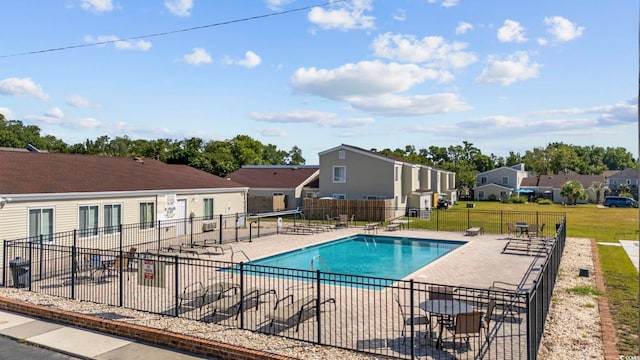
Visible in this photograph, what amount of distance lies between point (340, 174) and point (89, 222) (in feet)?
82.2

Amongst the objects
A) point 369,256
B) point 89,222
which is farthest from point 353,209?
point 89,222

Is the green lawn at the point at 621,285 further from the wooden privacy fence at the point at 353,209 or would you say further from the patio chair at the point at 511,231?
the wooden privacy fence at the point at 353,209

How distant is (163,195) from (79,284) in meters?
10.7

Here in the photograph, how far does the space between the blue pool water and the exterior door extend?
7313mm

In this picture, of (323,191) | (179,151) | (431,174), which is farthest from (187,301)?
(431,174)

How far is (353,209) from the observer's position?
125ft

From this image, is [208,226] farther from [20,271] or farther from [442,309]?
[442,309]

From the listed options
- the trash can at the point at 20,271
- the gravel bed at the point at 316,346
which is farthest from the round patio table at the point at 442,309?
the trash can at the point at 20,271

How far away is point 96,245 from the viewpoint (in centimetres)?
2020

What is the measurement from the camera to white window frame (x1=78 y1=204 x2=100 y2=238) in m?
19.7

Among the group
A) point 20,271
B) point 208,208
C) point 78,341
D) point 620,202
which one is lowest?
point 78,341

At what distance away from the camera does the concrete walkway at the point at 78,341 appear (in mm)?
8836

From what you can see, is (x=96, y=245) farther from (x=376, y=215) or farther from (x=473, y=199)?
(x=473, y=199)

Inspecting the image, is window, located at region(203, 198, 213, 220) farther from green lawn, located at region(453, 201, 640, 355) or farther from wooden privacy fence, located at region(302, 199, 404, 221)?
green lawn, located at region(453, 201, 640, 355)
